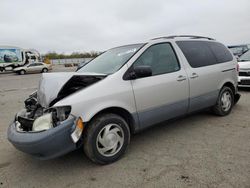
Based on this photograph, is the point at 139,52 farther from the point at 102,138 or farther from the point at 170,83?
the point at 102,138

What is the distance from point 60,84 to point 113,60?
1079 millimetres

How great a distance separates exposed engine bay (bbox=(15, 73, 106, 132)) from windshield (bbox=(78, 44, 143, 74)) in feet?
1.19

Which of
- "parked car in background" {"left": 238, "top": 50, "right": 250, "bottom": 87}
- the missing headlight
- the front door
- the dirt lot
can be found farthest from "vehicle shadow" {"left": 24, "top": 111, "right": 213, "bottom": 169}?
"parked car in background" {"left": 238, "top": 50, "right": 250, "bottom": 87}

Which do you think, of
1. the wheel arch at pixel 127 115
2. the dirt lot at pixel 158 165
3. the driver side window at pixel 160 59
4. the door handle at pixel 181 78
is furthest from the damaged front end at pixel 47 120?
the door handle at pixel 181 78

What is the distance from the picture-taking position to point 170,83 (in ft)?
10.6

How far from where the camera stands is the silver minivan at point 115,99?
239 cm

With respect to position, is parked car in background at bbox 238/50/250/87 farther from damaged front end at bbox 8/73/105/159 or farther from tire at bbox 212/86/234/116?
damaged front end at bbox 8/73/105/159

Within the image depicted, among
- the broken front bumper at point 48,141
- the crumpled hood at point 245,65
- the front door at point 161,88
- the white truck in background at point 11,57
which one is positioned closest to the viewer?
the broken front bumper at point 48,141

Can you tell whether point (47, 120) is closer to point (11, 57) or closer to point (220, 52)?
point (220, 52)

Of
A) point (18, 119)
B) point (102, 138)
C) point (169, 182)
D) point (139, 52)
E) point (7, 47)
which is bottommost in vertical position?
point (169, 182)

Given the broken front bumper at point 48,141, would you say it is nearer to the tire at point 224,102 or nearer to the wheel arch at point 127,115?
the wheel arch at point 127,115

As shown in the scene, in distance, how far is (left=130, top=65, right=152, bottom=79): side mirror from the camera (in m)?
2.81

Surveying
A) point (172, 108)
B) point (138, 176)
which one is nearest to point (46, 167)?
point (138, 176)

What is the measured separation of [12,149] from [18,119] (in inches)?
32.6
